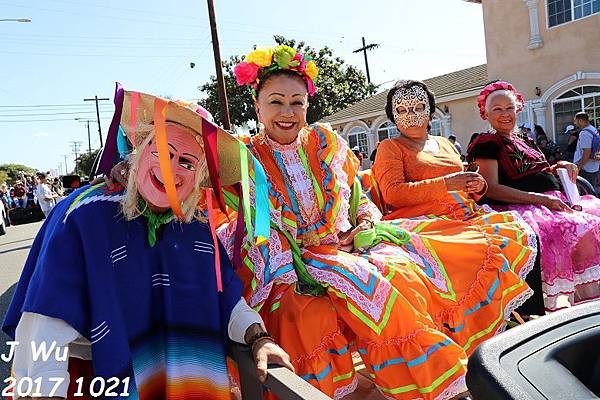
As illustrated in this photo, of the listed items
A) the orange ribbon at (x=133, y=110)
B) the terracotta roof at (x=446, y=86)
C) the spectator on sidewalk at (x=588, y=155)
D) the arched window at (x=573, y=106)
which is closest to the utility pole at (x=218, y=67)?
the terracotta roof at (x=446, y=86)

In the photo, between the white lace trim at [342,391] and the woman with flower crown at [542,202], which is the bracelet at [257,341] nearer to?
the white lace trim at [342,391]

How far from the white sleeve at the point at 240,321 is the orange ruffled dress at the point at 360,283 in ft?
0.84

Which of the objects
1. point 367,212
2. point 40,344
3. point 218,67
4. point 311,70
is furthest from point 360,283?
point 218,67

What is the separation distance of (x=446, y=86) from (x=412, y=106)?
1606 cm

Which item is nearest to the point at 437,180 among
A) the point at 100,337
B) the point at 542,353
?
the point at 100,337

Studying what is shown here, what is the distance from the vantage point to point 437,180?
2.81m

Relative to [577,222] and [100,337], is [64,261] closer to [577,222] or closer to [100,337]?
[100,337]

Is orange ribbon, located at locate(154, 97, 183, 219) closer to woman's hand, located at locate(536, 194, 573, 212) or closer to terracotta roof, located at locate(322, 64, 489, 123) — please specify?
woman's hand, located at locate(536, 194, 573, 212)

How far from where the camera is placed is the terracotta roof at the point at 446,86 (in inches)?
650

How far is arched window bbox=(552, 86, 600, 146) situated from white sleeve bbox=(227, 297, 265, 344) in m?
13.0

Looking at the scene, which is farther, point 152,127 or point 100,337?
point 152,127

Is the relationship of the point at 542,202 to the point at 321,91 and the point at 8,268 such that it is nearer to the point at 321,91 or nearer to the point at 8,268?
the point at 8,268

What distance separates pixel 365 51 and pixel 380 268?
32866mm

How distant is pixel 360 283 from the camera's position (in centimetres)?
207
